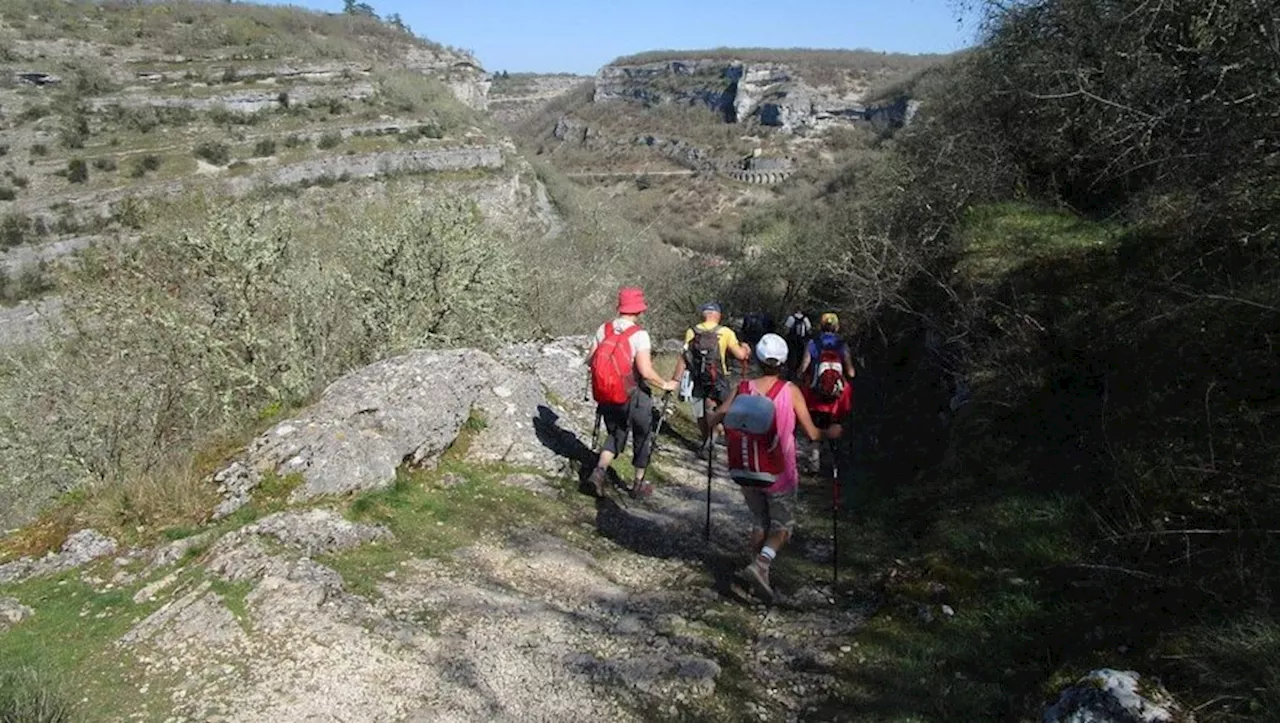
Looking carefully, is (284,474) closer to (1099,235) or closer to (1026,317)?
(1026,317)

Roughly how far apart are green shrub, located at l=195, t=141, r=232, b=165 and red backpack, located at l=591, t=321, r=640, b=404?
53.7m

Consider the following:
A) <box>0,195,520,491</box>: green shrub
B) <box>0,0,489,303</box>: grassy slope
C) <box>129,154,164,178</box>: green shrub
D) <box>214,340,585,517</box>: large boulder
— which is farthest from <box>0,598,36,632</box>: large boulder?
<box>129,154,164,178</box>: green shrub

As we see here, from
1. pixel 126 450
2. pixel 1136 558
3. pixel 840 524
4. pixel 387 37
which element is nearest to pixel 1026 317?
pixel 840 524

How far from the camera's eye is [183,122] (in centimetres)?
5725

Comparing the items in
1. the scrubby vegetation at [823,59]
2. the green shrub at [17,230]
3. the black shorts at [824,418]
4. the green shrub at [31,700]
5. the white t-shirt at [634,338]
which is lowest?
the green shrub at [17,230]

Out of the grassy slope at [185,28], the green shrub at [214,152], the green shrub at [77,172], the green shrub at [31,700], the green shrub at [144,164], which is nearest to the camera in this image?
the green shrub at [31,700]

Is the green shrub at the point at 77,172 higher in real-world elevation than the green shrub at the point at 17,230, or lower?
higher

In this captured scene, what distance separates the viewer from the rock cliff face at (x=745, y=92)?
128 metres

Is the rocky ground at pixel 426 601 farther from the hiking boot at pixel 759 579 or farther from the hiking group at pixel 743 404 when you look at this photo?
the hiking group at pixel 743 404

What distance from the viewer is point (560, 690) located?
412 cm

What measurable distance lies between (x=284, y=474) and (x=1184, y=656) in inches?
230

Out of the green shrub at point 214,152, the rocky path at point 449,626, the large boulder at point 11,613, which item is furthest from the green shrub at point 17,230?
the large boulder at point 11,613

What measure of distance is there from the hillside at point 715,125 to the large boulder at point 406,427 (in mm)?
58022

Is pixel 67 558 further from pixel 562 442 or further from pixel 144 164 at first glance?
pixel 144 164
